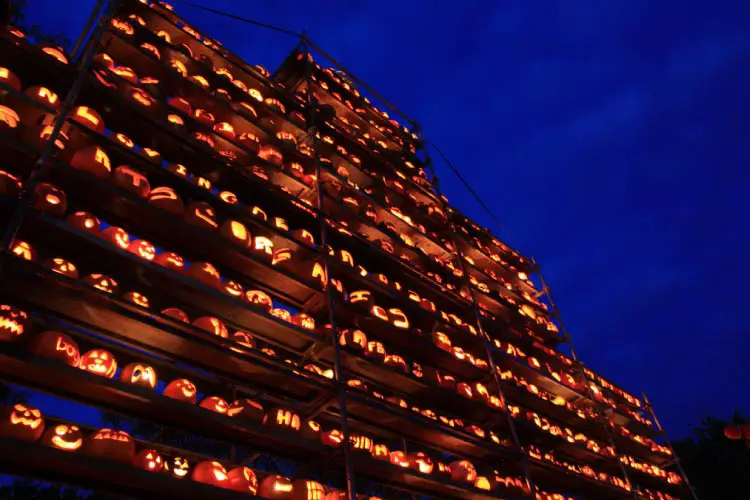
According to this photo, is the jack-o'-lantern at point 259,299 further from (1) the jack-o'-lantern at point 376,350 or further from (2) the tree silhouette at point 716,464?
(2) the tree silhouette at point 716,464

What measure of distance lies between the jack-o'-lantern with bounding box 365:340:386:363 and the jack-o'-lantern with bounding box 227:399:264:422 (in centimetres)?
186

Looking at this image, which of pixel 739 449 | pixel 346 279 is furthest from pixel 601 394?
pixel 739 449

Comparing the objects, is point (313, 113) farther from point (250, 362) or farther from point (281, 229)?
point (250, 362)

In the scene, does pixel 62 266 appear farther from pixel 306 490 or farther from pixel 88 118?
pixel 306 490

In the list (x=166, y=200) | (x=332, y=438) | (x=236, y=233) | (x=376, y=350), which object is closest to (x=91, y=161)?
(x=166, y=200)

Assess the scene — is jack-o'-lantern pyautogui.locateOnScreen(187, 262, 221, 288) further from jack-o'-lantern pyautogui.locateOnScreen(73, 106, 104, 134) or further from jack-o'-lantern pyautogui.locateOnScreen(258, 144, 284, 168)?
jack-o'-lantern pyautogui.locateOnScreen(258, 144, 284, 168)

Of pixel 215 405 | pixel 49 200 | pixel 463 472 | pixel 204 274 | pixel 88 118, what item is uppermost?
pixel 88 118

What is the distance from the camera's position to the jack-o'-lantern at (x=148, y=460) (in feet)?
14.5

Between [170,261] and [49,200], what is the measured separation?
118 centimetres

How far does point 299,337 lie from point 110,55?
4.32 meters

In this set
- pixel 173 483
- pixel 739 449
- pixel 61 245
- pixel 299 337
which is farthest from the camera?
pixel 739 449

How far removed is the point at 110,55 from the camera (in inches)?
282

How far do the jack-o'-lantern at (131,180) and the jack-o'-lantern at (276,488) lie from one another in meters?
2.99

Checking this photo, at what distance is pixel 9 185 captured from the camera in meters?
4.71
